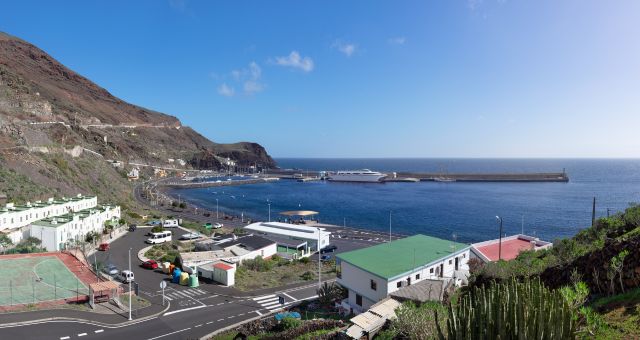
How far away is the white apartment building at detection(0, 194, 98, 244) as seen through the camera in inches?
1232

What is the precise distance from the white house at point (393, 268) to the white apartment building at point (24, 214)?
27350 mm

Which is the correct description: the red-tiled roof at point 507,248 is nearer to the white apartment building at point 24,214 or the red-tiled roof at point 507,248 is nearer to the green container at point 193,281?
the green container at point 193,281

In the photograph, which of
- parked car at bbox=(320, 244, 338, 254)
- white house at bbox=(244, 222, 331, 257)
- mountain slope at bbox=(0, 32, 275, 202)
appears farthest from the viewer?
mountain slope at bbox=(0, 32, 275, 202)

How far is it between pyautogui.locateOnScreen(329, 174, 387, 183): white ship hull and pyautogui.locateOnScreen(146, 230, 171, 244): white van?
383ft

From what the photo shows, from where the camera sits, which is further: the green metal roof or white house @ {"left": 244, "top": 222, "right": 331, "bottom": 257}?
white house @ {"left": 244, "top": 222, "right": 331, "bottom": 257}

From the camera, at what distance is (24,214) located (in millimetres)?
33844

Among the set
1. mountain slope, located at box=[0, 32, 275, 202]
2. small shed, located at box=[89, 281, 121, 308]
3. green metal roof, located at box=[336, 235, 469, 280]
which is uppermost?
mountain slope, located at box=[0, 32, 275, 202]

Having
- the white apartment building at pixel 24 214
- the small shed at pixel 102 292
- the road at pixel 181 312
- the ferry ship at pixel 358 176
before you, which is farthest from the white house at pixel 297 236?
the ferry ship at pixel 358 176

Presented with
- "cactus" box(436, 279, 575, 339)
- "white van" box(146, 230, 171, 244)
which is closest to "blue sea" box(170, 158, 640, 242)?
"white van" box(146, 230, 171, 244)

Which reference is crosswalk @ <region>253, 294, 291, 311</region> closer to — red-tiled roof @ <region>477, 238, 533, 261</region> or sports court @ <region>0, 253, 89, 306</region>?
sports court @ <region>0, 253, 89, 306</region>

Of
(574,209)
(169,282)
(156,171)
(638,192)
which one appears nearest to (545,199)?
(574,209)

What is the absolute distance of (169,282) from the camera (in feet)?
90.7

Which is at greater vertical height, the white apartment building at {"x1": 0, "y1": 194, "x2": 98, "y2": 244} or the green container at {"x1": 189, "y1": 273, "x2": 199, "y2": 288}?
the white apartment building at {"x1": 0, "y1": 194, "x2": 98, "y2": 244}

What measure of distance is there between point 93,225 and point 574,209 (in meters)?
88.2
